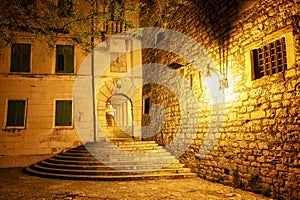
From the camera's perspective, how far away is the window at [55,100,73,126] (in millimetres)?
10828

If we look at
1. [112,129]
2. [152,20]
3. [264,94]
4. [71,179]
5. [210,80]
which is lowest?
[71,179]

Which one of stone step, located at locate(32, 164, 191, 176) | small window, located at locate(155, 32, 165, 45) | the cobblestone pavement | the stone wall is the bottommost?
the cobblestone pavement

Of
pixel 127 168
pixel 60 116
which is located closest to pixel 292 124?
pixel 127 168

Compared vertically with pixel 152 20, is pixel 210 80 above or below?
below

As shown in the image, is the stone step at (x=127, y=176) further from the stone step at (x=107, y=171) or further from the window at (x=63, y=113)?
the window at (x=63, y=113)

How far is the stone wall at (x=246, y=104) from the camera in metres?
4.56

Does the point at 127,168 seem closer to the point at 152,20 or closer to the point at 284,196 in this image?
the point at 284,196

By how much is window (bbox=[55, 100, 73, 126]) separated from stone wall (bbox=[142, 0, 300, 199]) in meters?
5.61

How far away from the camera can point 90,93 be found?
11.2 m

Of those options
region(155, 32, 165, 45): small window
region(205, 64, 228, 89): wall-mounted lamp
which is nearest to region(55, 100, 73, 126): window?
region(155, 32, 165, 45): small window

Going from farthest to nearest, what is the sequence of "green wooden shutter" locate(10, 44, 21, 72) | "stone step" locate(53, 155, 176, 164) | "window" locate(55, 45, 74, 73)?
"window" locate(55, 45, 74, 73) → "green wooden shutter" locate(10, 44, 21, 72) → "stone step" locate(53, 155, 176, 164)

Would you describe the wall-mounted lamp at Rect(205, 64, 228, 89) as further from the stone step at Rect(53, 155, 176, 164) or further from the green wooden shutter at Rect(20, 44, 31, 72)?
the green wooden shutter at Rect(20, 44, 31, 72)

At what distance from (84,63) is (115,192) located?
737cm

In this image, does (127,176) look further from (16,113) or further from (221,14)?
(16,113)
